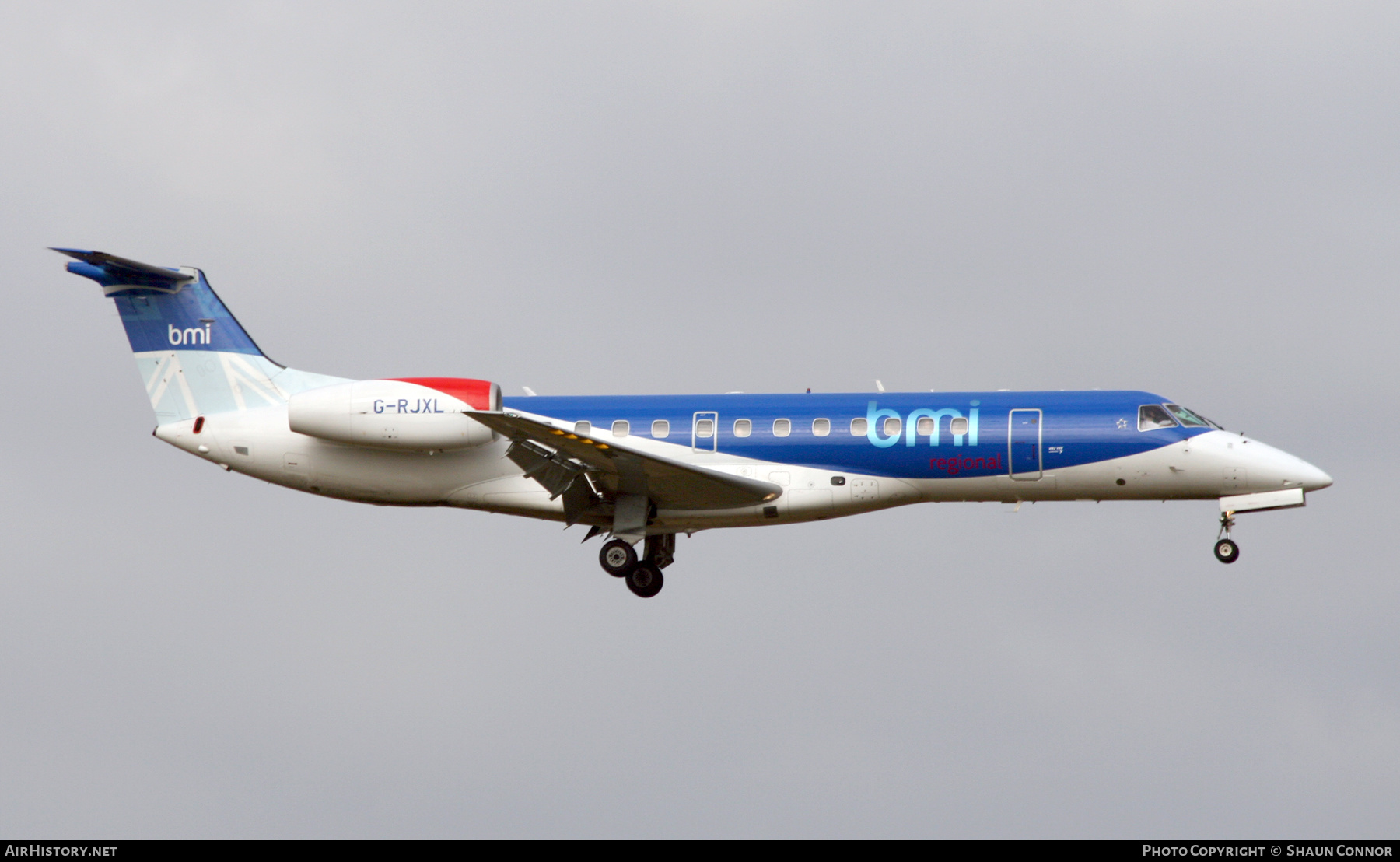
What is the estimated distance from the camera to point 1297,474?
25484 mm

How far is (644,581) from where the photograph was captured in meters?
27.7

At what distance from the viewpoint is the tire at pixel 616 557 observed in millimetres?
27141

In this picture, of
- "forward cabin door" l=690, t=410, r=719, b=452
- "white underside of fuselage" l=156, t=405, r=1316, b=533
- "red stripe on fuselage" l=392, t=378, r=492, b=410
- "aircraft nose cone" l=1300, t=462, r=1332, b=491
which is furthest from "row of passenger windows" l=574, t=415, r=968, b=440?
"aircraft nose cone" l=1300, t=462, r=1332, b=491

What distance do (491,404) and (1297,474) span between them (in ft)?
44.0

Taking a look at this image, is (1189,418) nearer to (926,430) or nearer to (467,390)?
(926,430)

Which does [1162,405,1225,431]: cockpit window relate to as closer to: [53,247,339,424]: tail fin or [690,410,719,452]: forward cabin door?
[690,410,719,452]: forward cabin door

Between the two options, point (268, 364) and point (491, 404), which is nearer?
point (491, 404)

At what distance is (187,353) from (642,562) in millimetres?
9290

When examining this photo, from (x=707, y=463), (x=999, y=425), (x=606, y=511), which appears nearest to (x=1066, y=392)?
(x=999, y=425)

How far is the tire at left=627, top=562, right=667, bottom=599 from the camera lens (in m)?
27.7

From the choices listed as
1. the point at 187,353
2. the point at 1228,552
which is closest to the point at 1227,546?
the point at 1228,552

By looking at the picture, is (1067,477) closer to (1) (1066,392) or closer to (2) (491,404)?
(1) (1066,392)

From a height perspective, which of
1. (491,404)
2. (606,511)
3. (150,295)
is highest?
(150,295)

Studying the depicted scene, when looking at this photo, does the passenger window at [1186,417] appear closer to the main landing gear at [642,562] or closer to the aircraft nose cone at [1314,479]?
the aircraft nose cone at [1314,479]
